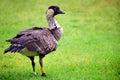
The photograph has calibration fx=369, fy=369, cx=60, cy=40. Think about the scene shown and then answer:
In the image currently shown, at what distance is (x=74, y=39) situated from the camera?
1961 cm

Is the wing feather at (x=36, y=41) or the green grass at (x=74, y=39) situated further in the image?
the green grass at (x=74, y=39)

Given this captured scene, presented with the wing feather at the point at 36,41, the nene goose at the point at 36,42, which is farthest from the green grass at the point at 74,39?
the wing feather at the point at 36,41

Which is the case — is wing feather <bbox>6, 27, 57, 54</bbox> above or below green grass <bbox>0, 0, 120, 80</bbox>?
above

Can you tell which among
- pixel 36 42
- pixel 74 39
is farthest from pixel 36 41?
pixel 74 39

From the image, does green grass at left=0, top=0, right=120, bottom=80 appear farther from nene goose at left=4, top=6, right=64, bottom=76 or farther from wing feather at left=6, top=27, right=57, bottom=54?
wing feather at left=6, top=27, right=57, bottom=54

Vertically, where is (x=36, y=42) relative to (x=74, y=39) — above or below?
above

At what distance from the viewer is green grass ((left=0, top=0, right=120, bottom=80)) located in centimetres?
1286

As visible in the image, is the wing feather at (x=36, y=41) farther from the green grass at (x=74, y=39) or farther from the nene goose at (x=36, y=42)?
the green grass at (x=74, y=39)

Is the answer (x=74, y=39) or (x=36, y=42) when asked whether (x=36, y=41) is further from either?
(x=74, y=39)

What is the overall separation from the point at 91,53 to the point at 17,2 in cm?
1762

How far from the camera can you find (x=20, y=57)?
50.8 ft

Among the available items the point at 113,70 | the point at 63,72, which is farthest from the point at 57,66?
the point at 113,70

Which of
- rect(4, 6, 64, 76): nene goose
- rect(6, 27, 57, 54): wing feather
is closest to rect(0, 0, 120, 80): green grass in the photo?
rect(4, 6, 64, 76): nene goose

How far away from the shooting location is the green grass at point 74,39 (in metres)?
12.9
